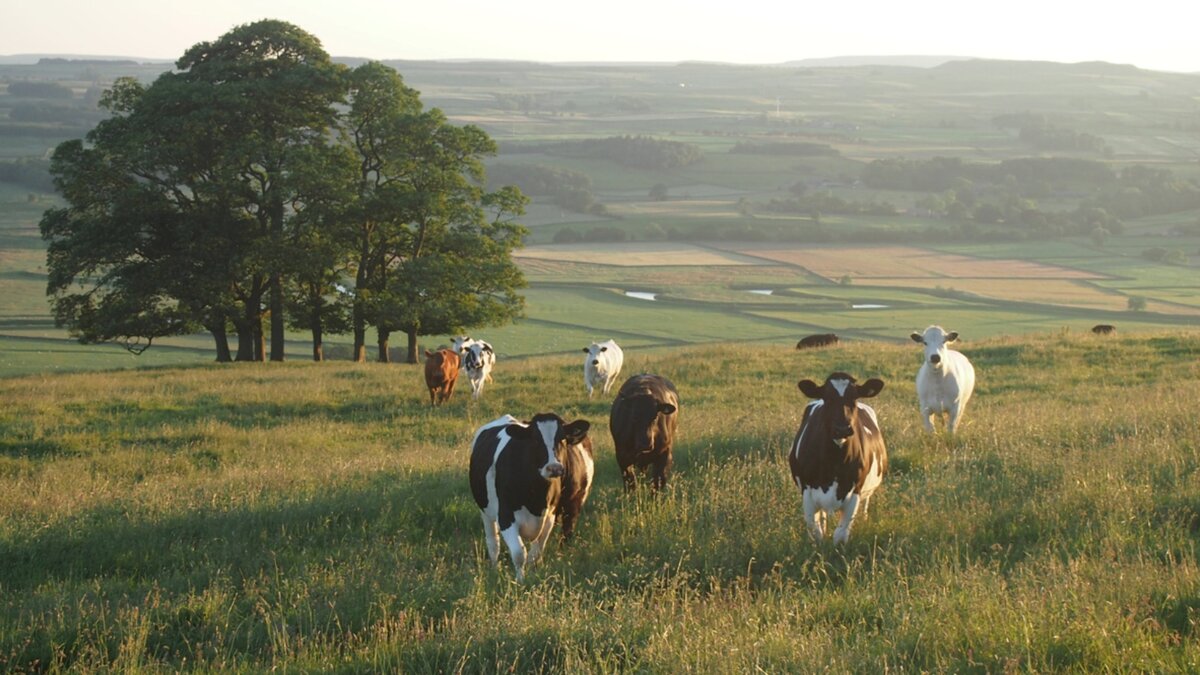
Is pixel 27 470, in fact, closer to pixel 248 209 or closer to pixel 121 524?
pixel 121 524

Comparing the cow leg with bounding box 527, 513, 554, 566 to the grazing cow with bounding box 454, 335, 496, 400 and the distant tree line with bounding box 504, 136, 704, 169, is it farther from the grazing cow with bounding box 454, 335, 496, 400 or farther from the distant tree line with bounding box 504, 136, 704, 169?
the distant tree line with bounding box 504, 136, 704, 169

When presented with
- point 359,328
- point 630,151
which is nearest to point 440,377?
point 359,328

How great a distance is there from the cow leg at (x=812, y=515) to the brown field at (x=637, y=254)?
7668 centimetres

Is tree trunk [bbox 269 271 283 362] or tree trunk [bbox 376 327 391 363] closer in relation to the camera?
tree trunk [bbox 269 271 283 362]

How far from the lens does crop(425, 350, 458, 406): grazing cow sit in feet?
82.3

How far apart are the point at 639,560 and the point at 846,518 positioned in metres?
2.10

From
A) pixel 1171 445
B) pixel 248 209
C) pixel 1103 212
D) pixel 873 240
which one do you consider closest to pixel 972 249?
pixel 873 240

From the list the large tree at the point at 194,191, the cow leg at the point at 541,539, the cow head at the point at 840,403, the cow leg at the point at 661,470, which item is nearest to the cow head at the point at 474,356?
the large tree at the point at 194,191

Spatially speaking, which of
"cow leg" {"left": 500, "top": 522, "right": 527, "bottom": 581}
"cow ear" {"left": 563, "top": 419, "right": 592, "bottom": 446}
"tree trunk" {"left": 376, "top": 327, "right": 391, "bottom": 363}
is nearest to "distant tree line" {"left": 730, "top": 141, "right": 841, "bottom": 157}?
"tree trunk" {"left": 376, "top": 327, "right": 391, "bottom": 363}

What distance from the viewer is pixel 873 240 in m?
100

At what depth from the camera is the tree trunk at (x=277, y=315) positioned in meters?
36.7

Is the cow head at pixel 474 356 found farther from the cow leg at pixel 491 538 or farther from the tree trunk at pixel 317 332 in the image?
the cow leg at pixel 491 538

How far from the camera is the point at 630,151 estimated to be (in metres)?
146

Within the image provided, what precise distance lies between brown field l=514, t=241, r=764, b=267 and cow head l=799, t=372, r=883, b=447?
250 ft
